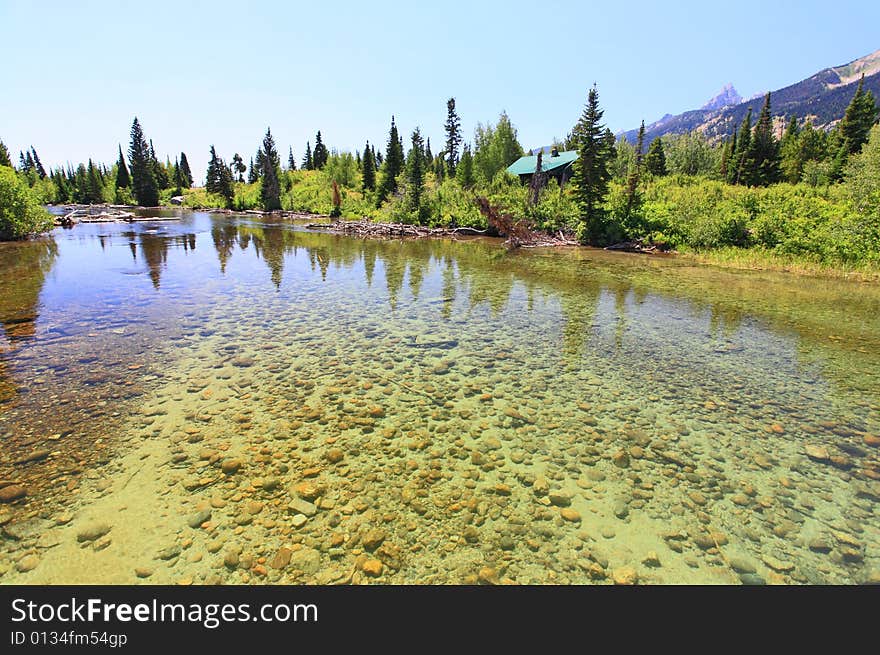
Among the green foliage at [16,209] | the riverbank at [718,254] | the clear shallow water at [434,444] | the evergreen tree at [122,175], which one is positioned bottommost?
the clear shallow water at [434,444]

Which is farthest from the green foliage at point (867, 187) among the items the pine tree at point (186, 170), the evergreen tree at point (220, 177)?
the pine tree at point (186, 170)

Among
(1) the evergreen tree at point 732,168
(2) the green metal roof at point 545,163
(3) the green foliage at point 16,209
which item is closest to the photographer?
(3) the green foliage at point 16,209

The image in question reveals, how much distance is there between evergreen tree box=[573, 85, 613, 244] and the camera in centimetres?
3419

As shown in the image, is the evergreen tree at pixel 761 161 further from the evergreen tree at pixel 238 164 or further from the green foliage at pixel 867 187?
the evergreen tree at pixel 238 164

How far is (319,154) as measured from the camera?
11350 centimetres

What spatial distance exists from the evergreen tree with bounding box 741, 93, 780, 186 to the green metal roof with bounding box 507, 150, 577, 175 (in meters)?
24.7

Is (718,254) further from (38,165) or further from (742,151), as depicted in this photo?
(38,165)

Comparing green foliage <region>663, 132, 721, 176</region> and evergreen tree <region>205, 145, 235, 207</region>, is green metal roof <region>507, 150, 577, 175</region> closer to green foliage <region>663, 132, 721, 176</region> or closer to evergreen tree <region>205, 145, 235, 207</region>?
green foliage <region>663, 132, 721, 176</region>

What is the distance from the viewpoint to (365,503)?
5.03 meters

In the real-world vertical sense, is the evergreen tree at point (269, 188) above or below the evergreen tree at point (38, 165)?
below

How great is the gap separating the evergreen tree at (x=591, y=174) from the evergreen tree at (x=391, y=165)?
34.3 meters

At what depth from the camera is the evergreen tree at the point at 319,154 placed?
112750 millimetres

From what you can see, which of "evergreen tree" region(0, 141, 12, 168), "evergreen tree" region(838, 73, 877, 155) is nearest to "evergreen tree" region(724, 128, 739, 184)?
"evergreen tree" region(838, 73, 877, 155)

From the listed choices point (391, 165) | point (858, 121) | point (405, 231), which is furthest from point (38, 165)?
point (858, 121)
